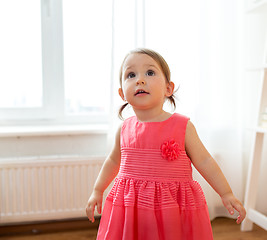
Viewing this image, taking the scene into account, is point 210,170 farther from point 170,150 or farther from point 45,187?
point 45,187

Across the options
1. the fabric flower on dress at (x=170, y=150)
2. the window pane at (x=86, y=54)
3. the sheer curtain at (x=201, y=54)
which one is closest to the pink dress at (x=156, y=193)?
the fabric flower on dress at (x=170, y=150)

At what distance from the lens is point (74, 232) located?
1835mm

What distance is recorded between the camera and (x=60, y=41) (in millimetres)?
1994

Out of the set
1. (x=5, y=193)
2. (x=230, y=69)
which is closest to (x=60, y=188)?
(x=5, y=193)

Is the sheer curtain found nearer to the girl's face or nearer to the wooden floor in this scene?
the wooden floor

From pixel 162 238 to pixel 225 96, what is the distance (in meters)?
1.15

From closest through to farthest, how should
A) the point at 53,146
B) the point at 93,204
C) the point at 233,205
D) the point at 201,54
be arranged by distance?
the point at 233,205 → the point at 93,204 → the point at 201,54 → the point at 53,146

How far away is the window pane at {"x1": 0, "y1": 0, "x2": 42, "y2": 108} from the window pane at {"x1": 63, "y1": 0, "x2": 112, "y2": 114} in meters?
0.18

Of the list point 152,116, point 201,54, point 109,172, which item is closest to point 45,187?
point 109,172

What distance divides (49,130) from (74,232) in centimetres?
61

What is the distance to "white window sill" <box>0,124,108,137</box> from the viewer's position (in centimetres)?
180

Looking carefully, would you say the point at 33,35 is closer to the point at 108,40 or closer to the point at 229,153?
the point at 108,40

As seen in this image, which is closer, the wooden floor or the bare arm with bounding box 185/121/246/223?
the bare arm with bounding box 185/121/246/223

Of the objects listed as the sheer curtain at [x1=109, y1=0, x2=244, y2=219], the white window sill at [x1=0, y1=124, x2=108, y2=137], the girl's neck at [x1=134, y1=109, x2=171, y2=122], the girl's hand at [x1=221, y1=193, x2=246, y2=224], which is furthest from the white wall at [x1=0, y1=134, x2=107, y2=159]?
the girl's hand at [x1=221, y1=193, x2=246, y2=224]
